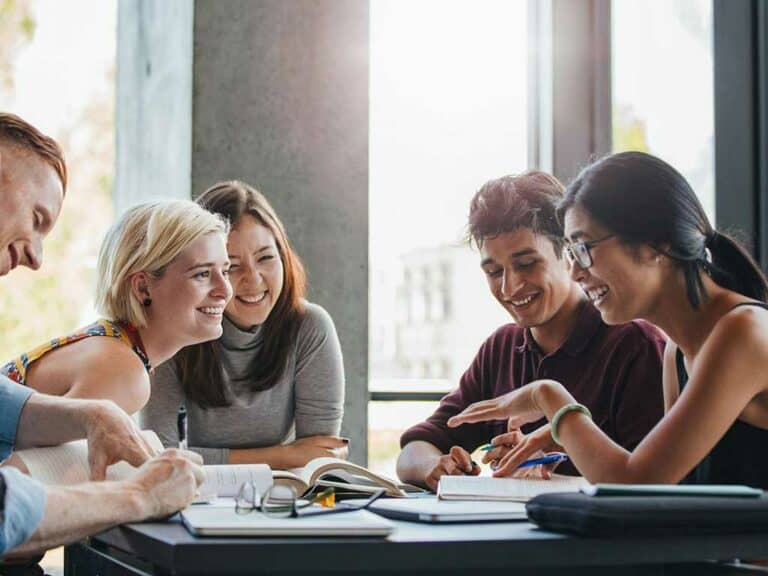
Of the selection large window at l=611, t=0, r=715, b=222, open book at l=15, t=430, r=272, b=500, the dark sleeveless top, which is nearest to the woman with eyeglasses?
the dark sleeveless top

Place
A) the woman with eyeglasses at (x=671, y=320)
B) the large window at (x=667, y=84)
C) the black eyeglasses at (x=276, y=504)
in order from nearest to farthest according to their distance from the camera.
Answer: the black eyeglasses at (x=276, y=504) → the woman with eyeglasses at (x=671, y=320) → the large window at (x=667, y=84)

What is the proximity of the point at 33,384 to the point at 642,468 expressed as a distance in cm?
129

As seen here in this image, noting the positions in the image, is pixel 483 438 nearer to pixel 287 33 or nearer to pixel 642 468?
pixel 642 468

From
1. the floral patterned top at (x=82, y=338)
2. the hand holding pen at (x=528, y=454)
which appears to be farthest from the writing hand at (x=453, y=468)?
the floral patterned top at (x=82, y=338)

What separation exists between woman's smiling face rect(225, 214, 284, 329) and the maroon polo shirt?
0.60m

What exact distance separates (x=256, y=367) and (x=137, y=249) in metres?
0.59

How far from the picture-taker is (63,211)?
4.28m

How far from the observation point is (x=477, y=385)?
285cm

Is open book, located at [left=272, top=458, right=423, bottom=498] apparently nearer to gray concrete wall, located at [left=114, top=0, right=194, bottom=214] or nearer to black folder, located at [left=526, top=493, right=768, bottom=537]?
black folder, located at [left=526, top=493, right=768, bottom=537]

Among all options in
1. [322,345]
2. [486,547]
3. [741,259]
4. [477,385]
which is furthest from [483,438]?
[486,547]

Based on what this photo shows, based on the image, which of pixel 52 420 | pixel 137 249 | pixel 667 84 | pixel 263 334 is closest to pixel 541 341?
pixel 263 334

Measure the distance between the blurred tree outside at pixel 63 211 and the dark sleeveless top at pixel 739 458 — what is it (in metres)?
2.90

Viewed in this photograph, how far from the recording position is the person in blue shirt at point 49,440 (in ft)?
4.21

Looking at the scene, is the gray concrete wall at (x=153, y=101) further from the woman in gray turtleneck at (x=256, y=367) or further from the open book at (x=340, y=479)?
the open book at (x=340, y=479)
